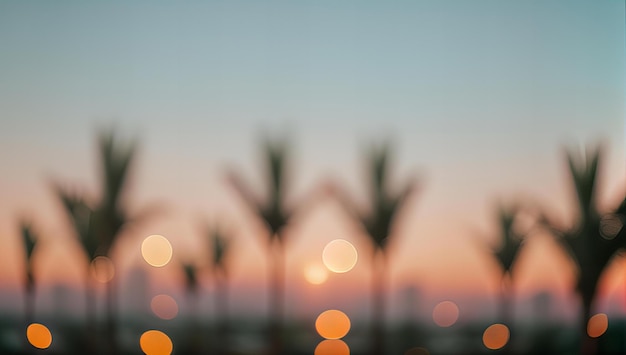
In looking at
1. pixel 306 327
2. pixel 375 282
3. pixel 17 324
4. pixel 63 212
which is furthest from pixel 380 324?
pixel 17 324

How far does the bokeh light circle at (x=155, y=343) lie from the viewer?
8258 millimetres

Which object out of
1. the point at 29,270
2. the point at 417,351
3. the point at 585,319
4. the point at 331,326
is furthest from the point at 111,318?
the point at 585,319

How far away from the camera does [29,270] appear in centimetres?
771

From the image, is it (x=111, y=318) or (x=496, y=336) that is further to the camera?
(x=496, y=336)

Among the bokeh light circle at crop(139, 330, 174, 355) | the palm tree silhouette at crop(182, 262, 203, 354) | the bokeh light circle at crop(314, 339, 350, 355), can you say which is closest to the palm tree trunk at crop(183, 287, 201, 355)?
the palm tree silhouette at crop(182, 262, 203, 354)

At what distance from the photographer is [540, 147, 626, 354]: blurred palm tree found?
5328mm

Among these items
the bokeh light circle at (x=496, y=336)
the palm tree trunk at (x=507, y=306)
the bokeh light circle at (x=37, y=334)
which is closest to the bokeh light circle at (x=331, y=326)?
the bokeh light circle at (x=496, y=336)

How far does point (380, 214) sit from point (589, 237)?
211 centimetres

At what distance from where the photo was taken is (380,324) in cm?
702

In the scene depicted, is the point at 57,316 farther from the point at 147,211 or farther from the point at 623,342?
the point at 623,342

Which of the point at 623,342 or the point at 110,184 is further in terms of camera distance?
the point at 623,342

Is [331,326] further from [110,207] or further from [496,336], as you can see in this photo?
[110,207]

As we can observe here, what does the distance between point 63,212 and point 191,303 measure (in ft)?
7.76

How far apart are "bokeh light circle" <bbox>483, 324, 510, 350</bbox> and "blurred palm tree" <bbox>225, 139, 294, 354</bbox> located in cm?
275
